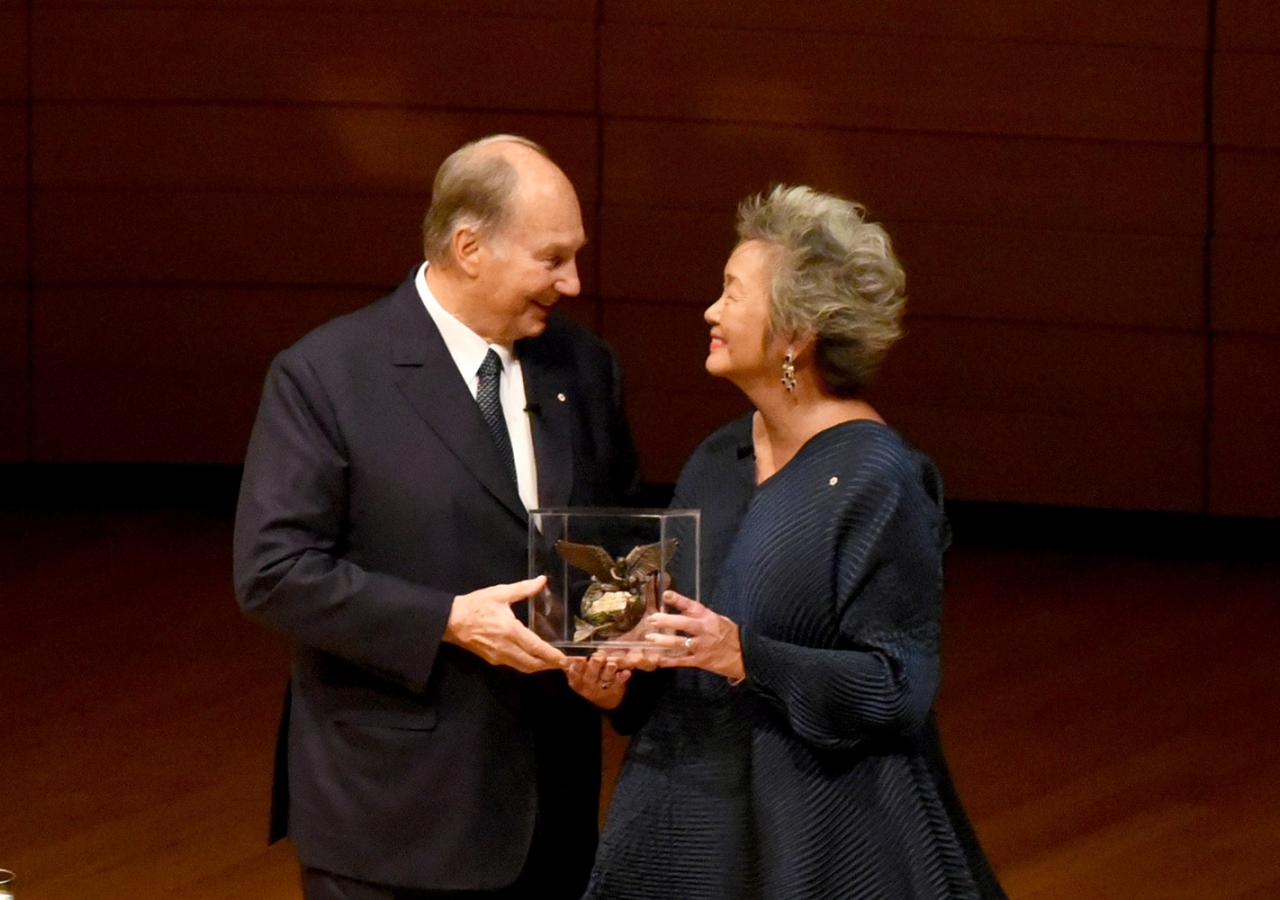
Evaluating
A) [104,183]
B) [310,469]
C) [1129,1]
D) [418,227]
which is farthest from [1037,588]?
[310,469]

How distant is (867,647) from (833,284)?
0.47 metres

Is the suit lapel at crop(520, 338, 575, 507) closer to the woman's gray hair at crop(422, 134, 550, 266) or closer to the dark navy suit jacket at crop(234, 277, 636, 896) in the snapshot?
the dark navy suit jacket at crop(234, 277, 636, 896)

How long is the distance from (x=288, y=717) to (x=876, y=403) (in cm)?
442

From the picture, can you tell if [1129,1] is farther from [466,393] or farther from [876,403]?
[466,393]

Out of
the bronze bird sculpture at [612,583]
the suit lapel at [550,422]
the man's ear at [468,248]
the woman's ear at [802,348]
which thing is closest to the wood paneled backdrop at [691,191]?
the suit lapel at [550,422]

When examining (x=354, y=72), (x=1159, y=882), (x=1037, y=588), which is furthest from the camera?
(x=354, y=72)

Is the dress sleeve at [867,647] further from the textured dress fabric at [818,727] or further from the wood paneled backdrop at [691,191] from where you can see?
the wood paneled backdrop at [691,191]

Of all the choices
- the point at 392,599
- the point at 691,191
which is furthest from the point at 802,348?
the point at 691,191

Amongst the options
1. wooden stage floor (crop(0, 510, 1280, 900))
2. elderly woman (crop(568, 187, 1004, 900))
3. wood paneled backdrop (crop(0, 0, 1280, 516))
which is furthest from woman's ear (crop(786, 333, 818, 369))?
wood paneled backdrop (crop(0, 0, 1280, 516))

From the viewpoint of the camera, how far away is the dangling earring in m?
2.57

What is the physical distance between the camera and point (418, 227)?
691cm

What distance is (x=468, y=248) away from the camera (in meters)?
2.70

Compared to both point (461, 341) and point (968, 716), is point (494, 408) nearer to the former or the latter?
point (461, 341)

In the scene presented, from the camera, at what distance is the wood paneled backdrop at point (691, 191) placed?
21.9ft
